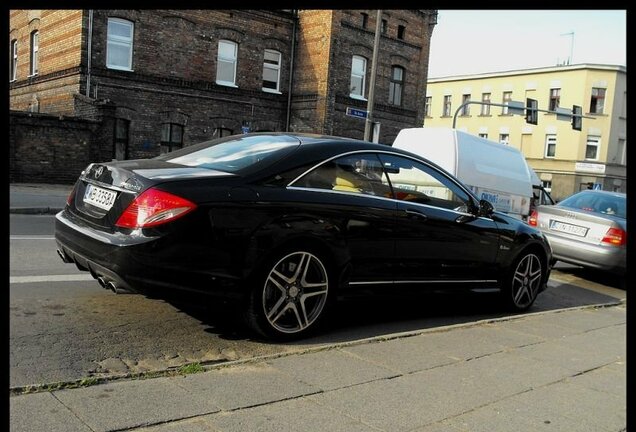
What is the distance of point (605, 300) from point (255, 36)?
2105 centimetres

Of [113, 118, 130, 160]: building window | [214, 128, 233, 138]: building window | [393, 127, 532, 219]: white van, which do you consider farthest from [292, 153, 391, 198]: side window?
[214, 128, 233, 138]: building window

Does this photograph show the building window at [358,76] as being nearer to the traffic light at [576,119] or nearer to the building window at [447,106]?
the traffic light at [576,119]

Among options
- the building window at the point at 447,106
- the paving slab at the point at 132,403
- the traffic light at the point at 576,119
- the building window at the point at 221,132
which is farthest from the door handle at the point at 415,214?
the traffic light at the point at 576,119

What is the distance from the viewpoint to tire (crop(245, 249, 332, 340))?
422cm

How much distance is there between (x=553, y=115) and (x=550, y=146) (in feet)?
15.2

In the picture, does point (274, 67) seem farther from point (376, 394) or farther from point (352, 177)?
point (376, 394)

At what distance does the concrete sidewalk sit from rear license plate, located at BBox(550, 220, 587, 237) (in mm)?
3719

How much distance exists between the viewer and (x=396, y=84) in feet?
78.4

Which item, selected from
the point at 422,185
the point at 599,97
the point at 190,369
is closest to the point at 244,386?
the point at 190,369

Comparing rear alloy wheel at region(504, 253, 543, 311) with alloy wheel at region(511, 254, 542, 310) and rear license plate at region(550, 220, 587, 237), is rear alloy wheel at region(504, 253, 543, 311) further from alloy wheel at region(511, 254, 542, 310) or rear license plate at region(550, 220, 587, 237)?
rear license plate at region(550, 220, 587, 237)

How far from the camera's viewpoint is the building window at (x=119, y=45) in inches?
861

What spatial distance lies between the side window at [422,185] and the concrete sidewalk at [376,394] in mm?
1263

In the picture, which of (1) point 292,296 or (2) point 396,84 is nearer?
(1) point 292,296

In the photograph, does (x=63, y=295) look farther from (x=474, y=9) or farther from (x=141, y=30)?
(x=141, y=30)
